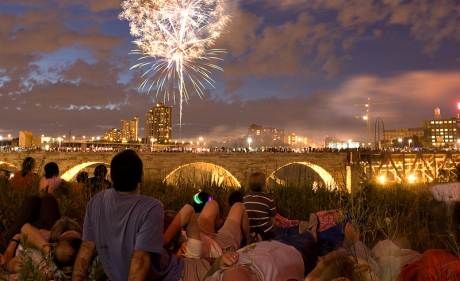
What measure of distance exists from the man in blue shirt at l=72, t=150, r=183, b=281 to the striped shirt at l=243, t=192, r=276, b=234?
2642mm

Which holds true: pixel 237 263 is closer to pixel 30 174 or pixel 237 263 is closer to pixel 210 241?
pixel 210 241

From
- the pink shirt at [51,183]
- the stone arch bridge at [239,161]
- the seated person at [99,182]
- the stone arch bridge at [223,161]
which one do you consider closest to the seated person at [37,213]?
the pink shirt at [51,183]

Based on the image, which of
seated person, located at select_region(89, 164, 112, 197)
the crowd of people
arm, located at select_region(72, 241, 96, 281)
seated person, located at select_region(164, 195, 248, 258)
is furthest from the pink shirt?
arm, located at select_region(72, 241, 96, 281)

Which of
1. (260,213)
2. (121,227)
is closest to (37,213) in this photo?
(121,227)

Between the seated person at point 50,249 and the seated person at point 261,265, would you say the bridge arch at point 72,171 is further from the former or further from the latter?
the seated person at point 261,265

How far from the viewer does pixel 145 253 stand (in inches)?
143

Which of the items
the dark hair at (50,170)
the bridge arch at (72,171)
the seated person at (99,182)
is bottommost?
the bridge arch at (72,171)

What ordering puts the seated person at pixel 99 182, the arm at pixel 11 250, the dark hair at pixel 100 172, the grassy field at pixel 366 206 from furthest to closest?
1. the dark hair at pixel 100 172
2. the seated person at pixel 99 182
3. the grassy field at pixel 366 206
4. the arm at pixel 11 250

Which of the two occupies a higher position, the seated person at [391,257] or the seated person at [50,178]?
the seated person at [50,178]

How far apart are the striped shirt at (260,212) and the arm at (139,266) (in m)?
3.09

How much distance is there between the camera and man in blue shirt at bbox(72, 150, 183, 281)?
3.66m

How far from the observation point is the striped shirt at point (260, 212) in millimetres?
6590

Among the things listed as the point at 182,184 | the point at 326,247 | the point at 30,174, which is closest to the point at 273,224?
the point at 326,247

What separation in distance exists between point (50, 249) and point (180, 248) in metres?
1.26
